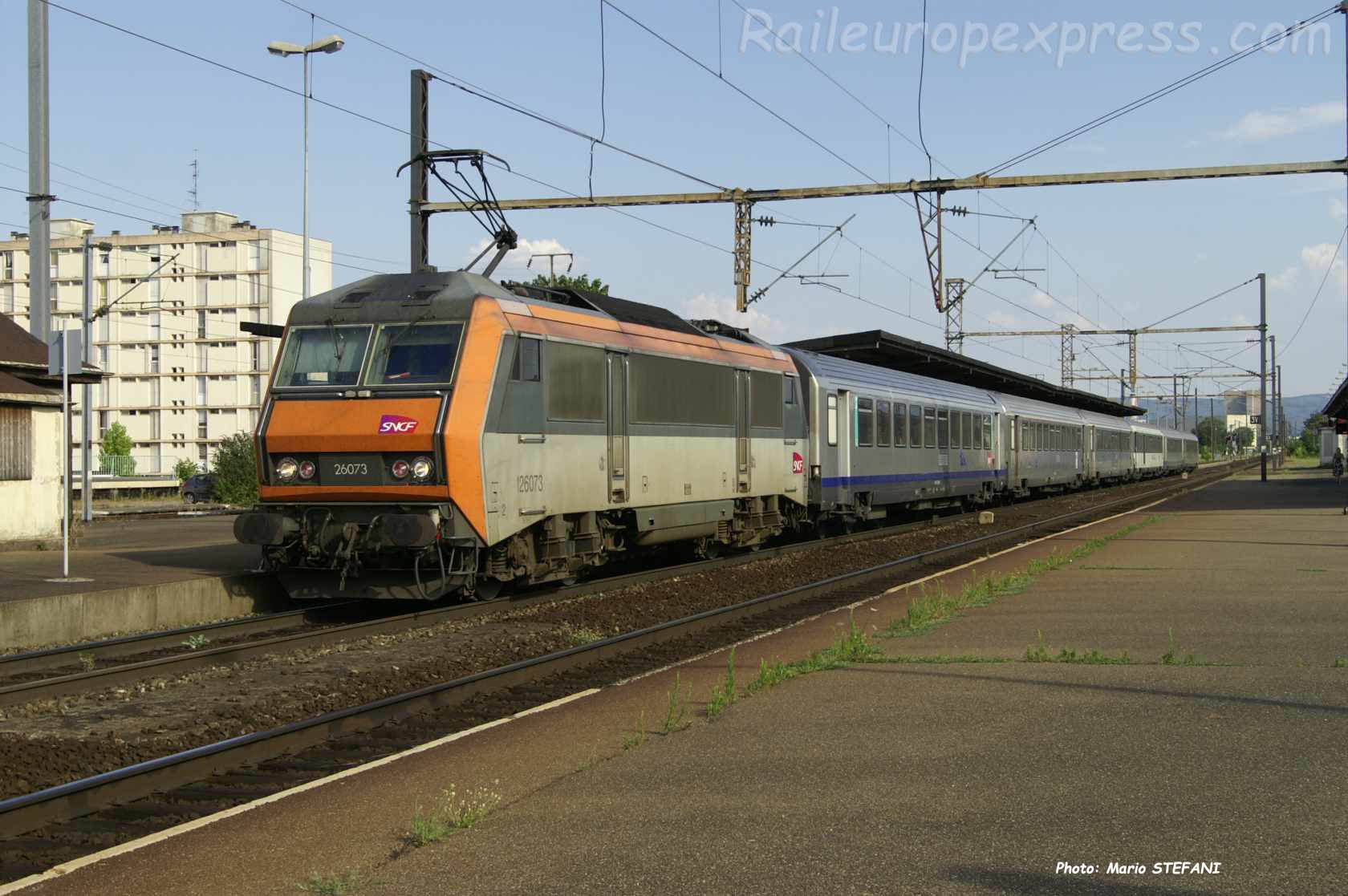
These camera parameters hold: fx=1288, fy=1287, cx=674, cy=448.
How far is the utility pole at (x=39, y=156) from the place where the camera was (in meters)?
21.7

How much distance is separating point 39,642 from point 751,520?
10.6m

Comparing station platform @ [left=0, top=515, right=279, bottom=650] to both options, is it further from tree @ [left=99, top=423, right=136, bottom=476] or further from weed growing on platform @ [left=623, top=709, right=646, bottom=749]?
tree @ [left=99, top=423, right=136, bottom=476]

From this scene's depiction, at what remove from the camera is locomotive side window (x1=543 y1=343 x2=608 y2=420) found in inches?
558

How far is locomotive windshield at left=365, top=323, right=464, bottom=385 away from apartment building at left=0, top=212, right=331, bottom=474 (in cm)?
9216

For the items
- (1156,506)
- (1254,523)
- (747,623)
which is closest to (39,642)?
(747,623)

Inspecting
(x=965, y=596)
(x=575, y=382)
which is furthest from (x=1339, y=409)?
(x=575, y=382)

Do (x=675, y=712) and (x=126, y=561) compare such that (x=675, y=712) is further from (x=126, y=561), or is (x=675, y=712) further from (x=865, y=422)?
(x=865, y=422)

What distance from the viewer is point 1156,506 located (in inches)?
1442

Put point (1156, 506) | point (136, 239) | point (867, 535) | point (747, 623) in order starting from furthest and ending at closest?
point (136, 239) < point (1156, 506) < point (867, 535) < point (747, 623)

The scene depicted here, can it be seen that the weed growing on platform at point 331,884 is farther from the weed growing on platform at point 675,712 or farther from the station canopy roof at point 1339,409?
the station canopy roof at point 1339,409

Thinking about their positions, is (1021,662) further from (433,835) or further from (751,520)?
(751,520)

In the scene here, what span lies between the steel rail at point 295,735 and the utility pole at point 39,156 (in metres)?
14.5

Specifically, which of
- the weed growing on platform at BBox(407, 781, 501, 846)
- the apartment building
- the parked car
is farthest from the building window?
the apartment building

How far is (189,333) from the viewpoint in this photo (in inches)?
4082
